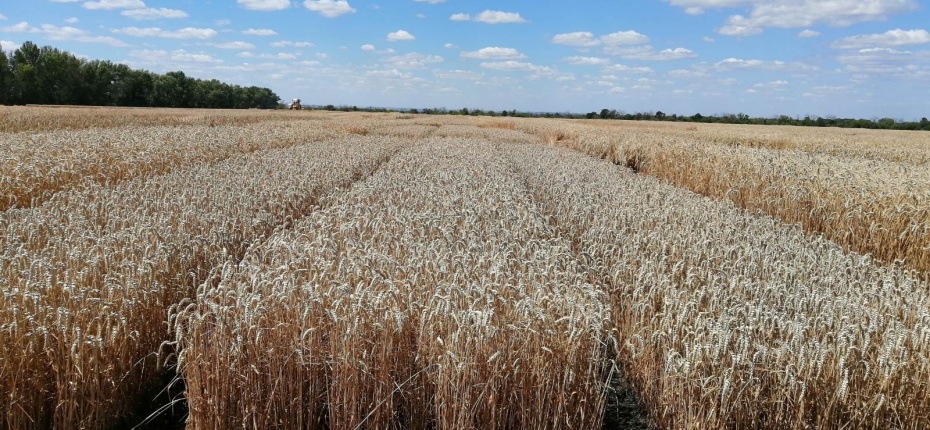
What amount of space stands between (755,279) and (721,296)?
2.52 ft

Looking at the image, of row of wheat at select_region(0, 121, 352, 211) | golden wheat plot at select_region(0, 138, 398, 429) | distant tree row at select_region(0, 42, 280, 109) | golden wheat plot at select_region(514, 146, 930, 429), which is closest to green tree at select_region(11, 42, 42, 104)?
distant tree row at select_region(0, 42, 280, 109)

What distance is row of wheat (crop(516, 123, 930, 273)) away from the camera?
8500 millimetres

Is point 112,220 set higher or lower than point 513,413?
higher

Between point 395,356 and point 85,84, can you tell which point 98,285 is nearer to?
point 395,356

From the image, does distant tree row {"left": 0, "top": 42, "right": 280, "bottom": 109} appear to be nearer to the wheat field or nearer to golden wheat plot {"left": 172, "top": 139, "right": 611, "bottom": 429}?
the wheat field

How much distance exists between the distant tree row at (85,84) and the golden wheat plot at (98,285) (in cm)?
7699

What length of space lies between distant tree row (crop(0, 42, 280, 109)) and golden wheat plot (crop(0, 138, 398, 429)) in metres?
77.0

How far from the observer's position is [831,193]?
10102mm

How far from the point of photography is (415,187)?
1012cm

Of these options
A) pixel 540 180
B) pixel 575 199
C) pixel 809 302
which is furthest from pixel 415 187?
pixel 809 302

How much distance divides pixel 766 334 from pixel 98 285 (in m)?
4.82

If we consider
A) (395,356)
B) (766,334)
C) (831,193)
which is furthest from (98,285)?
(831,193)

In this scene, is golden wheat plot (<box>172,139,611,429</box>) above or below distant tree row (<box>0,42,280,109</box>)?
below

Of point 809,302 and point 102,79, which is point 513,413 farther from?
point 102,79
